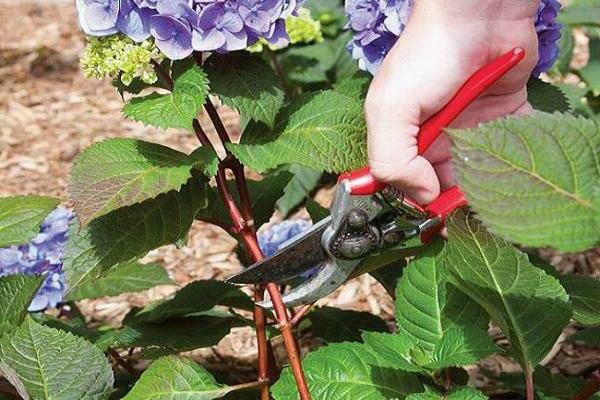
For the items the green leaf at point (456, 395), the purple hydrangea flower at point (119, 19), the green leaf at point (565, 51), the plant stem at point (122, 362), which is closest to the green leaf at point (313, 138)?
the purple hydrangea flower at point (119, 19)

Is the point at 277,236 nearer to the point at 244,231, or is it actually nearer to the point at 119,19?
the point at 244,231

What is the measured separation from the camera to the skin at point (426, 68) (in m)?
1.32

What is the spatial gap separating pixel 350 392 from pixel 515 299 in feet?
0.88

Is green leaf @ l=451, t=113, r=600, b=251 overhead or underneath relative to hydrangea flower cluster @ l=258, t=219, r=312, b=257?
overhead

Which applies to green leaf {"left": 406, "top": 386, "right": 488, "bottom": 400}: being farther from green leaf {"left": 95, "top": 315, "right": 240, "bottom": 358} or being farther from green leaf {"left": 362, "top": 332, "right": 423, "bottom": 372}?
green leaf {"left": 95, "top": 315, "right": 240, "bottom": 358}

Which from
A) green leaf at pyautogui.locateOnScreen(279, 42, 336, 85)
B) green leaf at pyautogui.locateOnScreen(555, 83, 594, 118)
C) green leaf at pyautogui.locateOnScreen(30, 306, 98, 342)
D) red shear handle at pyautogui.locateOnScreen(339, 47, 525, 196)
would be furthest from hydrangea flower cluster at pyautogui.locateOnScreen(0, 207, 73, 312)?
green leaf at pyautogui.locateOnScreen(555, 83, 594, 118)

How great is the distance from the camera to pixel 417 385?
1.46 m

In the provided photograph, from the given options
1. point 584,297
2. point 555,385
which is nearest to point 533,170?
point 584,297

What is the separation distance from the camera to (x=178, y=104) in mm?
1404

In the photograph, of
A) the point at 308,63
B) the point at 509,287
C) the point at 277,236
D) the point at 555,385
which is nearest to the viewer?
the point at 509,287

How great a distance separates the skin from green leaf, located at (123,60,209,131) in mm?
230

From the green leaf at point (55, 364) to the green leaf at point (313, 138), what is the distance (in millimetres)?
353

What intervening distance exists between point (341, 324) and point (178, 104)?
2.31ft

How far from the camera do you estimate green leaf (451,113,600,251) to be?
933 mm
